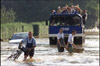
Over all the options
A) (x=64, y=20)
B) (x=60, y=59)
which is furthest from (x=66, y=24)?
(x=60, y=59)

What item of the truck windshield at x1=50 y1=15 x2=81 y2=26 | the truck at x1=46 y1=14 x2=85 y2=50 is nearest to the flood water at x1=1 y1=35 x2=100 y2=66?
the truck at x1=46 y1=14 x2=85 y2=50

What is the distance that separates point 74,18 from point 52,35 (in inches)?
87.4

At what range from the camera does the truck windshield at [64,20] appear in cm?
2962

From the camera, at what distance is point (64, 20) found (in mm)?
29797

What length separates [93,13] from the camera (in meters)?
97.2

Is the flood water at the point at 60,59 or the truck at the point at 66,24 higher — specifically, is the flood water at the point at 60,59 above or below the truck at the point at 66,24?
below

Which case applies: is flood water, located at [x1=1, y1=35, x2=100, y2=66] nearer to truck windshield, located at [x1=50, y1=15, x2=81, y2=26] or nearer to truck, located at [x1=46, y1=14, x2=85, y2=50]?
truck, located at [x1=46, y1=14, x2=85, y2=50]

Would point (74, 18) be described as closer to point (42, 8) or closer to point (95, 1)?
point (42, 8)

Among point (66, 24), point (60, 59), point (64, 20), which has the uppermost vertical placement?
point (64, 20)

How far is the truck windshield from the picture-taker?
29616mm

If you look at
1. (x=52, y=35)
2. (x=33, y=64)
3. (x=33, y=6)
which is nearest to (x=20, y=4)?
(x=33, y=6)

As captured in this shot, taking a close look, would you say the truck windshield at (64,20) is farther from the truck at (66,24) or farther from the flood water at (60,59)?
the flood water at (60,59)

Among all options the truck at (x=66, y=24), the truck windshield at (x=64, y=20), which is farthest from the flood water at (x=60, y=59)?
the truck windshield at (x=64, y=20)

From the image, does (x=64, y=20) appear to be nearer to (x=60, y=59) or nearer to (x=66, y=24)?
(x=66, y=24)
